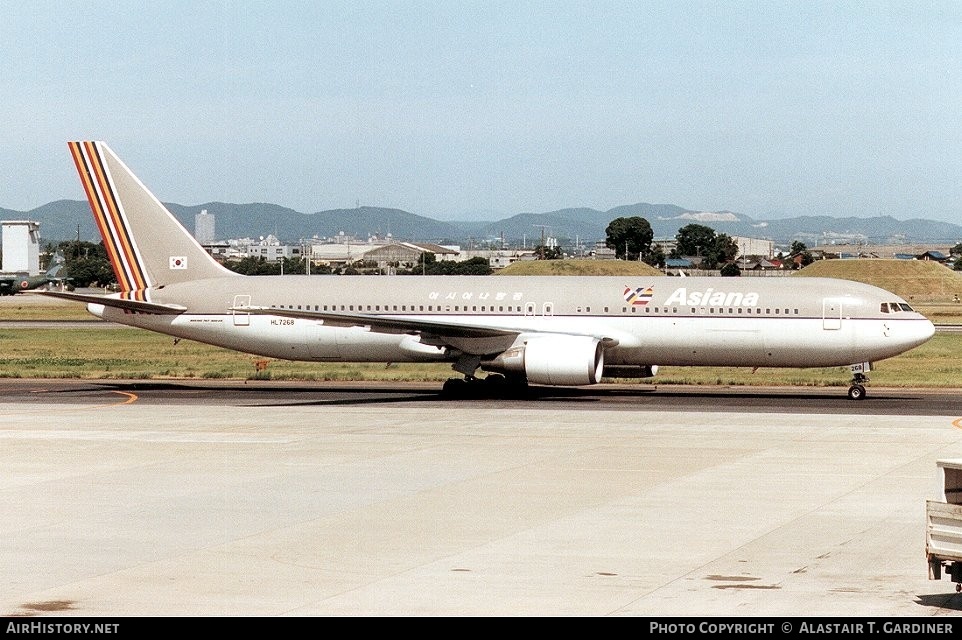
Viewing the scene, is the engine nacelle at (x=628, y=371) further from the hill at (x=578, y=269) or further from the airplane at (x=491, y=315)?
the hill at (x=578, y=269)

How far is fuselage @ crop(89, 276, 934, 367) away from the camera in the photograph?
3744cm

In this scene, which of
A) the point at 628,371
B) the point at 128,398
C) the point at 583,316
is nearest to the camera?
the point at 128,398

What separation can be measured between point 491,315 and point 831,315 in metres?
10.6

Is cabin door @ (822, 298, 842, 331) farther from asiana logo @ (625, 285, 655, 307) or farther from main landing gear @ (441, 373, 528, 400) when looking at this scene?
main landing gear @ (441, 373, 528, 400)

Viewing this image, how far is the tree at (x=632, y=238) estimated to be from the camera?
639ft

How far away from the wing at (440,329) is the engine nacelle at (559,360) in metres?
1.00

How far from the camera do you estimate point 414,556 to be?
15.6 meters

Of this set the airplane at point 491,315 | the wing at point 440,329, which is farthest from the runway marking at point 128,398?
the wing at point 440,329

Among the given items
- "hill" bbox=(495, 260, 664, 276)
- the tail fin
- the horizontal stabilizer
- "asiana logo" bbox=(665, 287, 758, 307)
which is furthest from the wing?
"hill" bbox=(495, 260, 664, 276)

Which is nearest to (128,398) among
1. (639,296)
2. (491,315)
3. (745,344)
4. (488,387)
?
(488,387)

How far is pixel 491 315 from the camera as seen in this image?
39.8 metres

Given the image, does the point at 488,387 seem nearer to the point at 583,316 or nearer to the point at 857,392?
the point at 583,316
